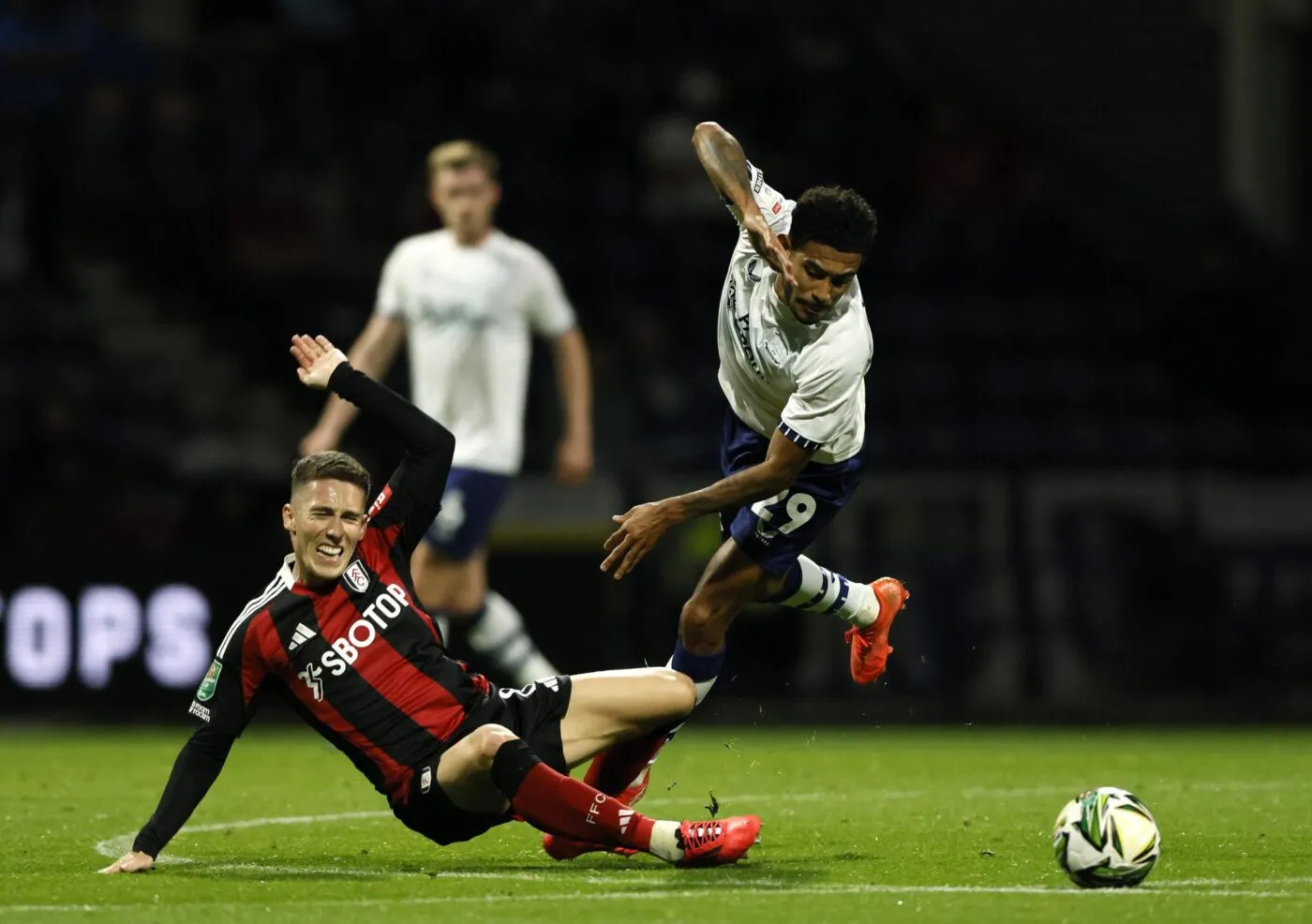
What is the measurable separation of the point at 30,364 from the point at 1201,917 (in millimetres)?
10550

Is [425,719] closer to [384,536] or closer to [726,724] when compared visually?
[384,536]

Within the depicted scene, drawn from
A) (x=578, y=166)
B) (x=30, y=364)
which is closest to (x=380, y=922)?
(x=30, y=364)

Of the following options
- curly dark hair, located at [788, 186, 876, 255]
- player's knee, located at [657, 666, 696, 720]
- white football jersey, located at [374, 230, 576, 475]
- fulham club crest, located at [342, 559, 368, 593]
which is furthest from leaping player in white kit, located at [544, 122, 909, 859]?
white football jersey, located at [374, 230, 576, 475]

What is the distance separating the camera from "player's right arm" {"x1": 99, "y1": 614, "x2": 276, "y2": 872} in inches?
229

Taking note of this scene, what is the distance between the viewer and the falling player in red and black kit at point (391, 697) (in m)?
5.78

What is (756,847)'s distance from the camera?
21.7 ft

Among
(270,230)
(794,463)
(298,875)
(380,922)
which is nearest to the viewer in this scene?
(380,922)

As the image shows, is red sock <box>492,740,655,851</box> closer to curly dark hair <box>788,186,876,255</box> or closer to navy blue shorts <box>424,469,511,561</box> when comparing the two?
curly dark hair <box>788,186,876,255</box>

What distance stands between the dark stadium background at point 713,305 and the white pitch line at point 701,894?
A: 610 centimetres

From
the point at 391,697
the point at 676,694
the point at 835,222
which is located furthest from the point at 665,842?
the point at 835,222

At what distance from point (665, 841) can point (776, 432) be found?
1420 millimetres

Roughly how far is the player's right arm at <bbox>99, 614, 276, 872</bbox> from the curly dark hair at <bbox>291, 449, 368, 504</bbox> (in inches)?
14.3

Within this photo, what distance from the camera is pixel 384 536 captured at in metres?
6.21

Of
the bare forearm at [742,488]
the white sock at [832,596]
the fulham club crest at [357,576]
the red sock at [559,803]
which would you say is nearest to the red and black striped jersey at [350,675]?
the fulham club crest at [357,576]
